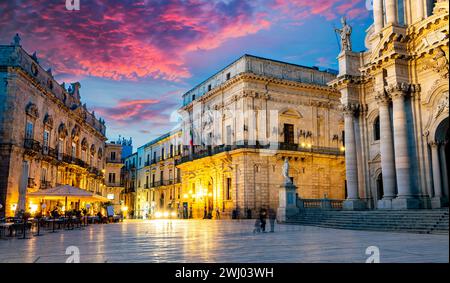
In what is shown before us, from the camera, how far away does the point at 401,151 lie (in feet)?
56.7

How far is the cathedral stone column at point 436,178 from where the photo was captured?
1675 centimetres

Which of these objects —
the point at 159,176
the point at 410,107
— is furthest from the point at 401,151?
the point at 159,176

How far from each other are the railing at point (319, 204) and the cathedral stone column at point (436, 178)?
21.5 feet

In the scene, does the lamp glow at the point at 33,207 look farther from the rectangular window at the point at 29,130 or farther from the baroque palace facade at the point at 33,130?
the rectangular window at the point at 29,130

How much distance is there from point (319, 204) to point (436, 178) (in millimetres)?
8295

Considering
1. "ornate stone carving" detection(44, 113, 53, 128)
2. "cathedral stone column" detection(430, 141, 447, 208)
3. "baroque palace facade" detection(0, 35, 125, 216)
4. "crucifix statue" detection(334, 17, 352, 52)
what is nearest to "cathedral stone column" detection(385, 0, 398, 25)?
"crucifix statue" detection(334, 17, 352, 52)

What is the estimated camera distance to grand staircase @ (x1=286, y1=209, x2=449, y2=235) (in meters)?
12.8

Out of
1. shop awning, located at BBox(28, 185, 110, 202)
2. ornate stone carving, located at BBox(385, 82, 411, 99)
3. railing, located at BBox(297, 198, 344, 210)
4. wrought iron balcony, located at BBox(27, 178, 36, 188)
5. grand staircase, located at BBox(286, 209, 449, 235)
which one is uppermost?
ornate stone carving, located at BBox(385, 82, 411, 99)

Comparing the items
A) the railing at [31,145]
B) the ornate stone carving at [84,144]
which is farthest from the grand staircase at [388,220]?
the ornate stone carving at [84,144]

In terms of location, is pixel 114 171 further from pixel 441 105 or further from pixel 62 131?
pixel 441 105

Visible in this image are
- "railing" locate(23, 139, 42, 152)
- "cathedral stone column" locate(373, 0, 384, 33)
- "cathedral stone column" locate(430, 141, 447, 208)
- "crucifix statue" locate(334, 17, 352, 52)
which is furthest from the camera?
"railing" locate(23, 139, 42, 152)

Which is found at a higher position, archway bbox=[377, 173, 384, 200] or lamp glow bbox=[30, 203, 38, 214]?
archway bbox=[377, 173, 384, 200]

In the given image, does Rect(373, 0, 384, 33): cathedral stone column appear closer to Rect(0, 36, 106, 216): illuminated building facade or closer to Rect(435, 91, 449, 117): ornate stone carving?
Rect(435, 91, 449, 117): ornate stone carving
